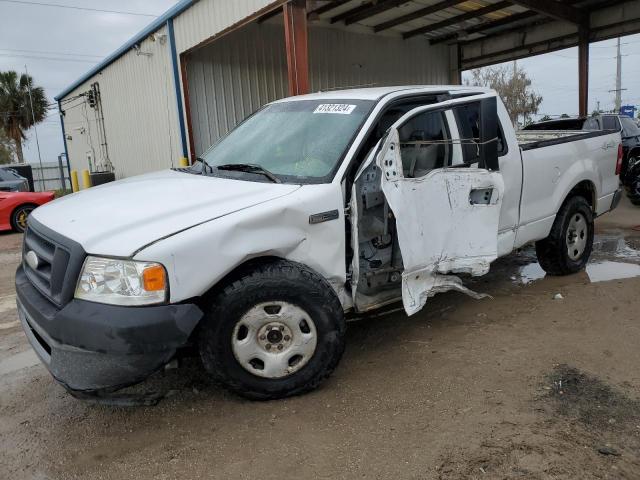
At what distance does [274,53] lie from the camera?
1259cm

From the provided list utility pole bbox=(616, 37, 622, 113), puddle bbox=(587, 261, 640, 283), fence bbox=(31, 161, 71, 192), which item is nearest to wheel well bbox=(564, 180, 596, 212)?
puddle bbox=(587, 261, 640, 283)

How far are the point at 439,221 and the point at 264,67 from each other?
32.2 ft

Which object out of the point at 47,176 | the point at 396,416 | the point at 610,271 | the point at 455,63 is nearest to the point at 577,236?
the point at 610,271

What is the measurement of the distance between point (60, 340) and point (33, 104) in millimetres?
40149

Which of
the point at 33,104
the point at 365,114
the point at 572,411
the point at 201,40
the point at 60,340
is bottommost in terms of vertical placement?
the point at 572,411

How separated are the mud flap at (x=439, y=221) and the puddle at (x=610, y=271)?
2.20m

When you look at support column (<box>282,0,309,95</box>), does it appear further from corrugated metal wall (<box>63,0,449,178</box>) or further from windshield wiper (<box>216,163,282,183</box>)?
windshield wiper (<box>216,163,282,183</box>)

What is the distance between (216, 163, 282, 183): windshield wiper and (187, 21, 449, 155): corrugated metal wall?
806cm

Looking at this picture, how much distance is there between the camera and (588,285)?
5328 millimetres

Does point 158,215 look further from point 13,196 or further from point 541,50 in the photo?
point 541,50

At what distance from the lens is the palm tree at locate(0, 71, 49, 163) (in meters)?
36.3

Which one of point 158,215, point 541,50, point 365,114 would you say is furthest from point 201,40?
point 541,50

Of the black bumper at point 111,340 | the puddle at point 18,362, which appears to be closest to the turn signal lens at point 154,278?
the black bumper at point 111,340

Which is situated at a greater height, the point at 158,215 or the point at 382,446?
the point at 158,215
